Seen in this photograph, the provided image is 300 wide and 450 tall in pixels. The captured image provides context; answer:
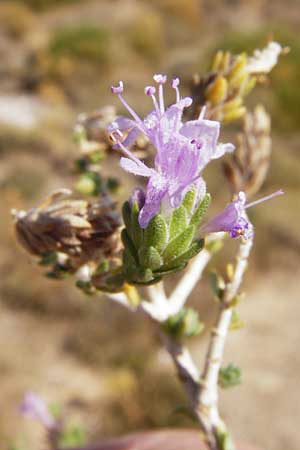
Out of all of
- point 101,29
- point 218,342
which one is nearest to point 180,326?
point 218,342

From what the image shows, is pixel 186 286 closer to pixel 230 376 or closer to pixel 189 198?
pixel 230 376

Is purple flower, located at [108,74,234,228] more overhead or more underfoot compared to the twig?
more overhead

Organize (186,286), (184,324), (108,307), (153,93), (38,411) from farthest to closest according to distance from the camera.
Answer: (108,307) < (38,411) < (186,286) < (184,324) < (153,93)

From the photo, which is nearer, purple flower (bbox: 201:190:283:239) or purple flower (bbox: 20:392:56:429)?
purple flower (bbox: 201:190:283:239)

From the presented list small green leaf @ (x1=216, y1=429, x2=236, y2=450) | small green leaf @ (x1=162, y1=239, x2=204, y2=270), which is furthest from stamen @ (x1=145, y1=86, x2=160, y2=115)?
small green leaf @ (x1=216, y1=429, x2=236, y2=450)

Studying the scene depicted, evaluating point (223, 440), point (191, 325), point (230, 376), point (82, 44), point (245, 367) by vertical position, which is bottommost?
point (245, 367)

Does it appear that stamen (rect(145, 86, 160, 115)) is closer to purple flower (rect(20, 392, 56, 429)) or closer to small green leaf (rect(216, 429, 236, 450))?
small green leaf (rect(216, 429, 236, 450))

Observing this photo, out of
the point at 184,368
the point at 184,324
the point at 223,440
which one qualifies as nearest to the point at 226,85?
the point at 184,324
